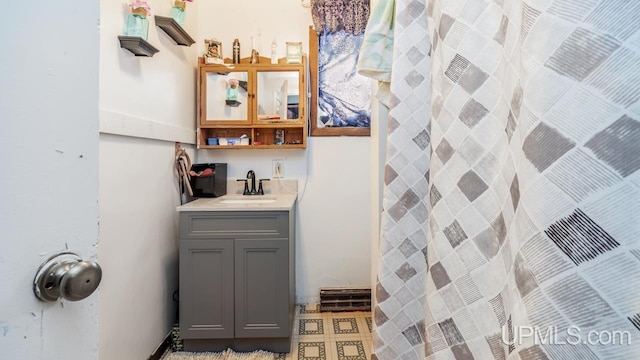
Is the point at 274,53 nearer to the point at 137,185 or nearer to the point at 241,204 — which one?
the point at 241,204

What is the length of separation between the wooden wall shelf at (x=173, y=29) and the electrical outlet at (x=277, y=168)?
101 centimetres

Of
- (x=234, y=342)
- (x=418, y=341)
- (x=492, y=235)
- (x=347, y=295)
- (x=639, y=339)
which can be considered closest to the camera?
(x=639, y=339)

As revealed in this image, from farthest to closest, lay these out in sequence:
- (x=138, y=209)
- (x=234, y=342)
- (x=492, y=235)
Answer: (x=234, y=342) → (x=138, y=209) → (x=492, y=235)

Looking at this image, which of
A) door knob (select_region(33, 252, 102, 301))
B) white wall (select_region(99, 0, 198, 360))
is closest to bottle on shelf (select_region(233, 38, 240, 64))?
white wall (select_region(99, 0, 198, 360))

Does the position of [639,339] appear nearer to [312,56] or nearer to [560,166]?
[560,166]

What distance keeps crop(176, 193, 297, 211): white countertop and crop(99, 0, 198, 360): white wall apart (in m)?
0.18

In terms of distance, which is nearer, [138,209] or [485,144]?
[485,144]

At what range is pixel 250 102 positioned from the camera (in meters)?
2.21

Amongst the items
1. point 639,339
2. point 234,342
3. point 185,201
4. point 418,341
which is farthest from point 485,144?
point 185,201

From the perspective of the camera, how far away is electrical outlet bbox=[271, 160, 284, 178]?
240 cm

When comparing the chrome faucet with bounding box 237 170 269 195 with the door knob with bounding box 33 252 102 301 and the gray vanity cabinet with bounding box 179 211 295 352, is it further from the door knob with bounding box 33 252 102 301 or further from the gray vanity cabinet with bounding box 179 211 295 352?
the door knob with bounding box 33 252 102 301

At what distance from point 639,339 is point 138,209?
1.74m

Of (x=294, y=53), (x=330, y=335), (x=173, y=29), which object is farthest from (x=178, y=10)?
(x=330, y=335)

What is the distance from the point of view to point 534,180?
364 millimetres
